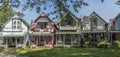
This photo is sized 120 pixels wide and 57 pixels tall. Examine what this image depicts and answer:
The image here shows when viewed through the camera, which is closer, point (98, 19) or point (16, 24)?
point (98, 19)

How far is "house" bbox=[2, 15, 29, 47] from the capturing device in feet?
182

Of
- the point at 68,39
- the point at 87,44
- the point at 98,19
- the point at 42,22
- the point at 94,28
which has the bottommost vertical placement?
the point at 87,44

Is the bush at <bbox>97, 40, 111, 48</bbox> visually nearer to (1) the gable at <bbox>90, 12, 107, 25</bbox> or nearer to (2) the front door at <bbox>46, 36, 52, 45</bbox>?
(1) the gable at <bbox>90, 12, 107, 25</bbox>

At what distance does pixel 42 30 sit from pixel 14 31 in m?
5.95

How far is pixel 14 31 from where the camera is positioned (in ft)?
183

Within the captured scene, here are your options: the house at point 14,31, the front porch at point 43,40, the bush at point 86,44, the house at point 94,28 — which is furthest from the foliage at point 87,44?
the house at point 14,31

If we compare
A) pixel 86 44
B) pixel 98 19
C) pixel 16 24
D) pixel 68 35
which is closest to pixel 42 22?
pixel 16 24

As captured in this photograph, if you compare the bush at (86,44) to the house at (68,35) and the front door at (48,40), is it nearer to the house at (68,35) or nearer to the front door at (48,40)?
the house at (68,35)

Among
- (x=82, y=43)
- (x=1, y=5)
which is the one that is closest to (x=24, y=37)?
(x=82, y=43)

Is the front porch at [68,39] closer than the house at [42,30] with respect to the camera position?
Yes

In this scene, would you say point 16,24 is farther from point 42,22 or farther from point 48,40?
point 48,40

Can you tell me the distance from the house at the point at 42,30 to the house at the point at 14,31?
2.31m

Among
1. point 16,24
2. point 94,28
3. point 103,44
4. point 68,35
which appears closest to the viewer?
point 103,44

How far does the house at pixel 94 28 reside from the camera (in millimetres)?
53531
